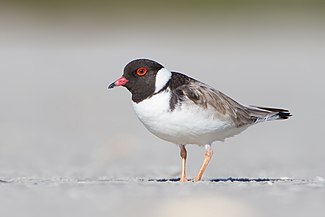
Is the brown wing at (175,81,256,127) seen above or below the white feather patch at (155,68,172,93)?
below

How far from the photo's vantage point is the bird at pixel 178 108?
7473 mm

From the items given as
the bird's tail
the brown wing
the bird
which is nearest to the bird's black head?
the bird

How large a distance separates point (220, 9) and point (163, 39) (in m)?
5.72

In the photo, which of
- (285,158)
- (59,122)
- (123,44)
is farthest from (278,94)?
(123,44)

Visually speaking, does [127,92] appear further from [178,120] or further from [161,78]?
[178,120]

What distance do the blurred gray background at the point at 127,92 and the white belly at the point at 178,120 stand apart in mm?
959

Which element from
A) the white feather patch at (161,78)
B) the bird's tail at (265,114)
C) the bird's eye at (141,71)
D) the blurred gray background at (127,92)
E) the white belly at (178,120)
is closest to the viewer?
the white belly at (178,120)

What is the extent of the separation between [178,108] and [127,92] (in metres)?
9.59

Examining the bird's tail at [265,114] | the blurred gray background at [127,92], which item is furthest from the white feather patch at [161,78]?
the blurred gray background at [127,92]

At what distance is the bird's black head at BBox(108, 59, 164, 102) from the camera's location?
7.70m

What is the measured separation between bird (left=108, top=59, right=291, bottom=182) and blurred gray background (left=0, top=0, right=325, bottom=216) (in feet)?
3.25

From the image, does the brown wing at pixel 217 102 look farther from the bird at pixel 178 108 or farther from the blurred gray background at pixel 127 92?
the blurred gray background at pixel 127 92

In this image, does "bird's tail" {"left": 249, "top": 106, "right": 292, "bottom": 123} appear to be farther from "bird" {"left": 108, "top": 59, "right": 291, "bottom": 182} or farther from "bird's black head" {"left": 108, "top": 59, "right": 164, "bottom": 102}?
"bird's black head" {"left": 108, "top": 59, "right": 164, "bottom": 102}

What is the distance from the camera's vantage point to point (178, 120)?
745cm
